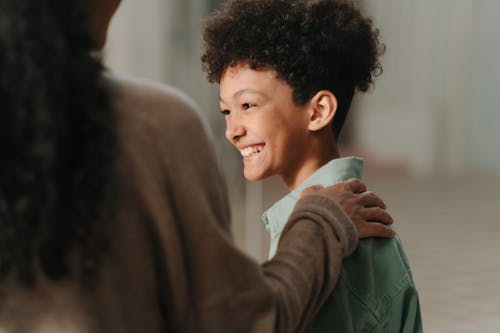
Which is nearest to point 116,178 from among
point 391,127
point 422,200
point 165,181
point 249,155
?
point 165,181

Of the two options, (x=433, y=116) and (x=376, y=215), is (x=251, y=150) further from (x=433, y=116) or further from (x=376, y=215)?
(x=433, y=116)

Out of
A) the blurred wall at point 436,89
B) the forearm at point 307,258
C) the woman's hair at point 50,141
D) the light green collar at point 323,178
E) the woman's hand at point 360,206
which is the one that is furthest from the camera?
the blurred wall at point 436,89

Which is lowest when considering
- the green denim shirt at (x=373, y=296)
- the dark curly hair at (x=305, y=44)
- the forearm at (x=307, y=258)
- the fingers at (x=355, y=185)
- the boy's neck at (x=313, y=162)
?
the green denim shirt at (x=373, y=296)

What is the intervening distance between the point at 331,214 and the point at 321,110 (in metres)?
0.49

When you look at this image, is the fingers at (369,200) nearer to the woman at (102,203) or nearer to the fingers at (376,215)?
the fingers at (376,215)

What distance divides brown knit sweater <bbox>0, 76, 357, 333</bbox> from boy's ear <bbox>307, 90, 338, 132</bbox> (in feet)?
2.06

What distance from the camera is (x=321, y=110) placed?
55.5 inches

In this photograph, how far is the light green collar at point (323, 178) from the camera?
1331mm

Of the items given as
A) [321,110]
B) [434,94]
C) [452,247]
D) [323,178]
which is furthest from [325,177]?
[434,94]

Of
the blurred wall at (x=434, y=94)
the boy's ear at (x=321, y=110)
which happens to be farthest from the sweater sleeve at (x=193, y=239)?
the blurred wall at (x=434, y=94)

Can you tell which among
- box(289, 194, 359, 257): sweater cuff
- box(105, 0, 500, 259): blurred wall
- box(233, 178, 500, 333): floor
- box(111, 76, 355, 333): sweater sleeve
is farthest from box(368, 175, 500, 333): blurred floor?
box(111, 76, 355, 333): sweater sleeve

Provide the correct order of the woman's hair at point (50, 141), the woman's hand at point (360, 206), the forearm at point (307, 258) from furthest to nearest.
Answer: the woman's hand at point (360, 206), the forearm at point (307, 258), the woman's hair at point (50, 141)

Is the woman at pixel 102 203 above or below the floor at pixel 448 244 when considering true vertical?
above

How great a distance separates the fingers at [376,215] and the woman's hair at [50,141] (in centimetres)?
53
